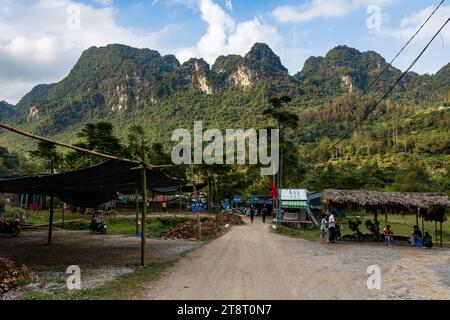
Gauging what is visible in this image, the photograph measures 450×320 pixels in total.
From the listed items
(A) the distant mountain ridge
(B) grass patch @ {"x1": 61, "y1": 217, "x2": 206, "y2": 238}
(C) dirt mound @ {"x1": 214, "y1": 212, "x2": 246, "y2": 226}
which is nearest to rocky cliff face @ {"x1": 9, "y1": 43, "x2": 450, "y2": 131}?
(A) the distant mountain ridge

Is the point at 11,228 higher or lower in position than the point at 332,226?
lower

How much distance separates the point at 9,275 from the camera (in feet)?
25.0

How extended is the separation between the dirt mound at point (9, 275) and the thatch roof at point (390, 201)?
12650 mm

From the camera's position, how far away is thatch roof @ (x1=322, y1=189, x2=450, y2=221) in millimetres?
17062

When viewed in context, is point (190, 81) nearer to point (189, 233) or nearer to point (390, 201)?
point (189, 233)

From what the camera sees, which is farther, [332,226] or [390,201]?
[390,201]

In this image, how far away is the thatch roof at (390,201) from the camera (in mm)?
17062

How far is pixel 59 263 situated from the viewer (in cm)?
1048

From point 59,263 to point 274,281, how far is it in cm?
613

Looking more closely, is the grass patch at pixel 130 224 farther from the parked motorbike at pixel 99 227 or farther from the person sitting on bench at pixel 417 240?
the person sitting on bench at pixel 417 240

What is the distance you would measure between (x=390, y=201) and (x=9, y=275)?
50.1ft

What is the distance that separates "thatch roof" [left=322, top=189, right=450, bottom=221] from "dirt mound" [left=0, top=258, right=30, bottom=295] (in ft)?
41.5

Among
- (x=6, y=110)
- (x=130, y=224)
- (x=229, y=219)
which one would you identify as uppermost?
(x=6, y=110)

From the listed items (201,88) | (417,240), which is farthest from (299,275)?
(201,88)
